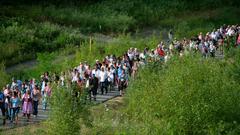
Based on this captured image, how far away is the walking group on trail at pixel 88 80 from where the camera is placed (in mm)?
24500

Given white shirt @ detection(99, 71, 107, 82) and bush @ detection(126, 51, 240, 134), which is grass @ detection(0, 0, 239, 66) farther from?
bush @ detection(126, 51, 240, 134)

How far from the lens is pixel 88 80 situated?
27016 millimetres

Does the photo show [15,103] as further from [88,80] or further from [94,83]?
[94,83]

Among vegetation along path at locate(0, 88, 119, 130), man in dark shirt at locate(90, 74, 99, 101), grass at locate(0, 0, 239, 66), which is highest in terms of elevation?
grass at locate(0, 0, 239, 66)

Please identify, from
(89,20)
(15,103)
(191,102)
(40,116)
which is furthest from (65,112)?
(89,20)

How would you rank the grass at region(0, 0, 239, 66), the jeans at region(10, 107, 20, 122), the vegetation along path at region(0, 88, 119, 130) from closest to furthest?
the jeans at region(10, 107, 20, 122)
the vegetation along path at region(0, 88, 119, 130)
the grass at region(0, 0, 239, 66)

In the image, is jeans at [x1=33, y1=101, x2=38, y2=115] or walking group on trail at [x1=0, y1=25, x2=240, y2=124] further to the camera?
jeans at [x1=33, y1=101, x2=38, y2=115]

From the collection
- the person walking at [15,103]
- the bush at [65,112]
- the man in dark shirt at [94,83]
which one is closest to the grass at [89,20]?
the man in dark shirt at [94,83]

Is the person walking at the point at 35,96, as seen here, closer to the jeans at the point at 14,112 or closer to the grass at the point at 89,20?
the jeans at the point at 14,112

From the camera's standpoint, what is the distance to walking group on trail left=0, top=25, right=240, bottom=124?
80.4 feet

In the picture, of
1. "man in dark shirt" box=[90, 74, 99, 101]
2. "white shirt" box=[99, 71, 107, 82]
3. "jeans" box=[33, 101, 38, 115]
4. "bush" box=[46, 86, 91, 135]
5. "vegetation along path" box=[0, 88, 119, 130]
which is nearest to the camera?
"bush" box=[46, 86, 91, 135]

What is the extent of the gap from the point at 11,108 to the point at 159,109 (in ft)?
19.1

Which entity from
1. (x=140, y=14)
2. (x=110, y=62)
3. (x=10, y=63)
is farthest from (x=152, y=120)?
(x=140, y=14)

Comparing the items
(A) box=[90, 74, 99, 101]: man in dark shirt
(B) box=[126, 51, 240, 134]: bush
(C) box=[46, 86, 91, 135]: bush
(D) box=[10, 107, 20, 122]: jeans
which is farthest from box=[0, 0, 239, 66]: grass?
(C) box=[46, 86, 91, 135]: bush
